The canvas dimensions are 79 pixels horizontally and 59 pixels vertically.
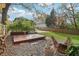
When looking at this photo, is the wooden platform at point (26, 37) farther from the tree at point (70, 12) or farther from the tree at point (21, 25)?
the tree at point (70, 12)

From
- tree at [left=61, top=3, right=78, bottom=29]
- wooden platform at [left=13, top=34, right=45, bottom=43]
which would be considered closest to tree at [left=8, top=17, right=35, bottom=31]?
wooden platform at [left=13, top=34, right=45, bottom=43]

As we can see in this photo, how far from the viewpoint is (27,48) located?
110cm

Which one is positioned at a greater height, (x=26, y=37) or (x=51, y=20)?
(x=51, y=20)

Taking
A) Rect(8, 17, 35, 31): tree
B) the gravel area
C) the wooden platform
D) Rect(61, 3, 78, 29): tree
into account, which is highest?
Rect(61, 3, 78, 29): tree

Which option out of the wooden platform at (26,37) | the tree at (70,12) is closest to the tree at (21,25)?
the wooden platform at (26,37)

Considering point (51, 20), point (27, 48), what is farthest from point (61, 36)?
point (27, 48)

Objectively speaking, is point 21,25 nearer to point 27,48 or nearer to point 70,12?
point 27,48

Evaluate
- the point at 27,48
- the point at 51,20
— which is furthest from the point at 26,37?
the point at 51,20

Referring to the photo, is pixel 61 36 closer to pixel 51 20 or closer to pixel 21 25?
pixel 51 20

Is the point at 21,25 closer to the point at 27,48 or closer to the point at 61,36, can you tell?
the point at 27,48

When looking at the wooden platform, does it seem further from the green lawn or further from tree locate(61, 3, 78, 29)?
tree locate(61, 3, 78, 29)

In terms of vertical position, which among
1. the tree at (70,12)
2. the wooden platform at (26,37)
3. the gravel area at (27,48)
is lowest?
the gravel area at (27,48)

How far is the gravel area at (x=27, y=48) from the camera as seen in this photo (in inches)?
43.2

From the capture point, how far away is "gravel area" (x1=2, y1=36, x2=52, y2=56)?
1097 millimetres
